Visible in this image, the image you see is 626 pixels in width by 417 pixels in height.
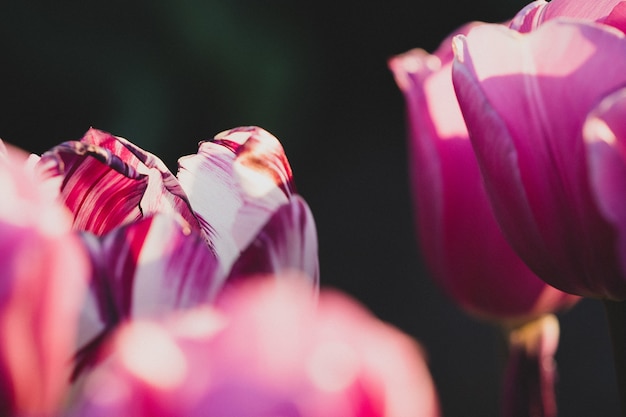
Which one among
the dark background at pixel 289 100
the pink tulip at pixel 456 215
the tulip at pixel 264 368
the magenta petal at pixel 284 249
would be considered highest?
the tulip at pixel 264 368

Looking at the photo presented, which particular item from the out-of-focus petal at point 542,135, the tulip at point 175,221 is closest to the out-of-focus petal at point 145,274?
the tulip at point 175,221

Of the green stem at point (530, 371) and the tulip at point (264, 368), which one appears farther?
the green stem at point (530, 371)

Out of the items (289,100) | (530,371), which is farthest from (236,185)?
(289,100)

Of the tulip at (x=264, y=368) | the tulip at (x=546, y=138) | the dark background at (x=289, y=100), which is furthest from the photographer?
the dark background at (x=289, y=100)

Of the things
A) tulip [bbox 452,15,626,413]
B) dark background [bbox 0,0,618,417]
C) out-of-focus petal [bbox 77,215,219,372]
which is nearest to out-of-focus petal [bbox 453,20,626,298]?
tulip [bbox 452,15,626,413]

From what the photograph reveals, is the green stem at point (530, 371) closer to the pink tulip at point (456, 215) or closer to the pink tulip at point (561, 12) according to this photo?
the pink tulip at point (456, 215)

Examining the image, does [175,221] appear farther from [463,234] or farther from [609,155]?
[463,234]
